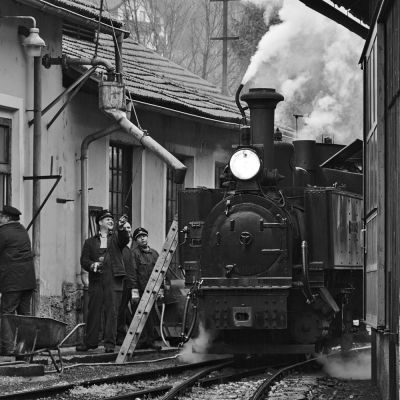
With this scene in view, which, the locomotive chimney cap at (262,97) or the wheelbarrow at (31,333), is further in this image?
the locomotive chimney cap at (262,97)

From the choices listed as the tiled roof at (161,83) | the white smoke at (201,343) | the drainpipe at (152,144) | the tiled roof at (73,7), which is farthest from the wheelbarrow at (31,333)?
the tiled roof at (161,83)

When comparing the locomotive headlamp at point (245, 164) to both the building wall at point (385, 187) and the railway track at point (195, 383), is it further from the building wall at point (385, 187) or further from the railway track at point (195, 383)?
the building wall at point (385, 187)

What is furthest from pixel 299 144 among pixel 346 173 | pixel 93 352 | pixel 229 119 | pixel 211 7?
pixel 211 7

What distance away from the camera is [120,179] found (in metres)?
22.6

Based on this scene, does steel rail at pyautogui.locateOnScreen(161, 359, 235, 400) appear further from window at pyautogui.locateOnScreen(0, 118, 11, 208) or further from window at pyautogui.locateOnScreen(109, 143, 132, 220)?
window at pyautogui.locateOnScreen(109, 143, 132, 220)

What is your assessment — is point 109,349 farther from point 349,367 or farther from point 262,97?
point 262,97

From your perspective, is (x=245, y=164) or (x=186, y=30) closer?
(x=245, y=164)

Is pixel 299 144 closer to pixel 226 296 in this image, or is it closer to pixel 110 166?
pixel 226 296

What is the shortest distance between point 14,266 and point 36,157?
10.5ft

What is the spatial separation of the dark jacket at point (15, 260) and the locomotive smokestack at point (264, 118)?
2.81 metres

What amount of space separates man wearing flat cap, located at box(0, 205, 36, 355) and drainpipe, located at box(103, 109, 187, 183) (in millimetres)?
4113

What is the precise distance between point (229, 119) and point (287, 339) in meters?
9.27

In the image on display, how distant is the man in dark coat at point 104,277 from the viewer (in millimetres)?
17656

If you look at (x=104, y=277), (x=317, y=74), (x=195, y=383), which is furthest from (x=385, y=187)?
(x=317, y=74)
